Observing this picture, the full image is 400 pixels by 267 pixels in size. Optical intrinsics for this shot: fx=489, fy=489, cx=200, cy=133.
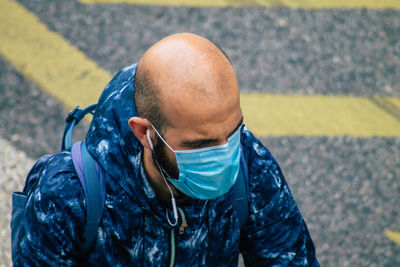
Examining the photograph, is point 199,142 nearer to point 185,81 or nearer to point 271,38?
point 185,81

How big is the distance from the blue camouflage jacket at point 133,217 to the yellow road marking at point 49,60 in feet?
7.15

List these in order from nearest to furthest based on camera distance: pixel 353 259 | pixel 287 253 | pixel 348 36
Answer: pixel 287 253 < pixel 353 259 < pixel 348 36

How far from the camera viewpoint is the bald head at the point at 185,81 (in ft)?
4.81

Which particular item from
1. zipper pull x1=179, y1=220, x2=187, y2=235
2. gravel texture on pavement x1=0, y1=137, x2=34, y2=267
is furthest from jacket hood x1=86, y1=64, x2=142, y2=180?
gravel texture on pavement x1=0, y1=137, x2=34, y2=267

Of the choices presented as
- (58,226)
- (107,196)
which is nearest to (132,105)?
(107,196)

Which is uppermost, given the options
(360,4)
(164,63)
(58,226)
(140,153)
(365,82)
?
(164,63)

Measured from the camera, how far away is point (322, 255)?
3357 mm

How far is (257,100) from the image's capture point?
4.04 metres

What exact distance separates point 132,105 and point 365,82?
3074 mm

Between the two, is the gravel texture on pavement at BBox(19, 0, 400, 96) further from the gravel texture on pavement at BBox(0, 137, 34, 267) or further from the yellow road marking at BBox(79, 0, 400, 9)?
the gravel texture on pavement at BBox(0, 137, 34, 267)

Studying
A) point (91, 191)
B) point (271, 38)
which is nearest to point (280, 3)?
point (271, 38)

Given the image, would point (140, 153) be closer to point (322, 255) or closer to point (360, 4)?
point (322, 255)

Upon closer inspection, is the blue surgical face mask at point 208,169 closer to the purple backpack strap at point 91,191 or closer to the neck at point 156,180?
the neck at point 156,180

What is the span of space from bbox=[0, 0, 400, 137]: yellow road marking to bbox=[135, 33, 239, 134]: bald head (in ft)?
7.72
